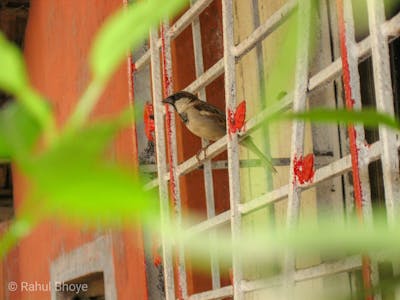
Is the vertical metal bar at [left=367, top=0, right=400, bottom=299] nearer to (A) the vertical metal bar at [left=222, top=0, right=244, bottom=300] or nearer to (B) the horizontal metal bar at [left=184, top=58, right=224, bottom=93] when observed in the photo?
(A) the vertical metal bar at [left=222, top=0, right=244, bottom=300]

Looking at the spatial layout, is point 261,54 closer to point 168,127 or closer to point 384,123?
point 168,127

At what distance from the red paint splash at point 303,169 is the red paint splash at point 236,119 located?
62 centimetres

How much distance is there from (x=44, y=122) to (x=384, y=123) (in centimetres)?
11

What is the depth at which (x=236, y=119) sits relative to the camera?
3.12 m

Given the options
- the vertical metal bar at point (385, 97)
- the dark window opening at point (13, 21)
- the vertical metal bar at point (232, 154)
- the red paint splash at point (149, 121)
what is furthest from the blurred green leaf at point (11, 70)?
the dark window opening at point (13, 21)

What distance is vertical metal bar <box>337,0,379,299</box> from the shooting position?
2174 mm

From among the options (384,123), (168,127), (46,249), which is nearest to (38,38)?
(46,249)

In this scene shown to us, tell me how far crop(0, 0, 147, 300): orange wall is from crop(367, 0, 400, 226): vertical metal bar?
2572 mm

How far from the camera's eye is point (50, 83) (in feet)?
22.7

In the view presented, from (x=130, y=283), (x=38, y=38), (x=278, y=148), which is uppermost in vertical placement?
(x=38, y=38)

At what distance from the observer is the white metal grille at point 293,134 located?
79.9 inches

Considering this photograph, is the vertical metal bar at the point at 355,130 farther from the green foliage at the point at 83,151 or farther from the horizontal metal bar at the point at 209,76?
the green foliage at the point at 83,151

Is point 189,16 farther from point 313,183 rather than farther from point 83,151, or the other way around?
point 83,151

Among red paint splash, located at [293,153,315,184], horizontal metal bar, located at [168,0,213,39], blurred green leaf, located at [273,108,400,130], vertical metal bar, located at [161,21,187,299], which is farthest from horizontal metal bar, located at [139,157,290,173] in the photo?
blurred green leaf, located at [273,108,400,130]
